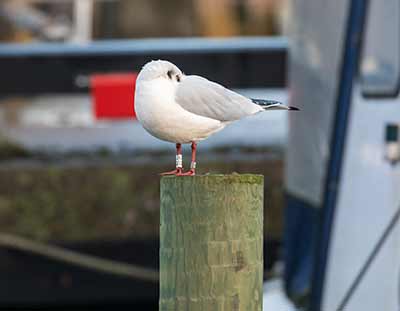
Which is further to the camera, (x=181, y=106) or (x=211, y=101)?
(x=211, y=101)

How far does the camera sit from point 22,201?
827 cm

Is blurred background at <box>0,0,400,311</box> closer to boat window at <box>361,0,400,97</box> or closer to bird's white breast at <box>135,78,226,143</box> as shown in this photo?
boat window at <box>361,0,400,97</box>

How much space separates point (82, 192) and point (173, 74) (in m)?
4.82

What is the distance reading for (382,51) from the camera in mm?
5777

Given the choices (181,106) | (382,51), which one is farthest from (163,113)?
(382,51)

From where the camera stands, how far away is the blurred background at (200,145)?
18.9ft

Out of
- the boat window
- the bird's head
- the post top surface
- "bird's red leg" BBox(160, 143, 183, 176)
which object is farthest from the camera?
the boat window

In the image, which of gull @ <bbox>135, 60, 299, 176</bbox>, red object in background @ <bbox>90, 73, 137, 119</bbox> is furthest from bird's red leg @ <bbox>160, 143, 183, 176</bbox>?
red object in background @ <bbox>90, 73, 137, 119</bbox>

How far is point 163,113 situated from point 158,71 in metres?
0.11

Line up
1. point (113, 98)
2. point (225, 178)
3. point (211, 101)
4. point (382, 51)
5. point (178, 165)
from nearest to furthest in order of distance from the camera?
point (225, 178) → point (178, 165) → point (211, 101) → point (382, 51) → point (113, 98)

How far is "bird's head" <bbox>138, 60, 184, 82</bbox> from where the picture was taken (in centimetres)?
349

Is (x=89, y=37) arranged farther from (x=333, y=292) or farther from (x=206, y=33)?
(x=333, y=292)

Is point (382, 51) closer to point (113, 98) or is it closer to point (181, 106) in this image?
point (181, 106)

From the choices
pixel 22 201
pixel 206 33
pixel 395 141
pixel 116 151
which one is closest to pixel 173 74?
pixel 395 141
